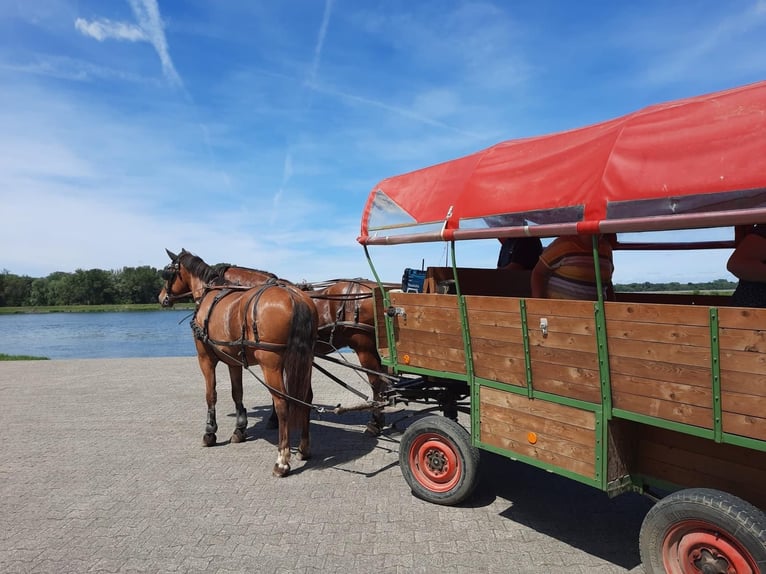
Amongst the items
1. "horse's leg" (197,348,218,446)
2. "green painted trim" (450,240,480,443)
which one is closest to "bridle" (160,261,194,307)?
"horse's leg" (197,348,218,446)

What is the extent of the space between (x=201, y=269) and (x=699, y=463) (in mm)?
6048

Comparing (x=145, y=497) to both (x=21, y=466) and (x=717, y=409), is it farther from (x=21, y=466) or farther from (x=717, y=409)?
(x=717, y=409)

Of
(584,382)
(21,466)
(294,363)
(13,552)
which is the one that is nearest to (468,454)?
(584,382)

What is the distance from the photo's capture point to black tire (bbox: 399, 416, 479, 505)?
12.5ft

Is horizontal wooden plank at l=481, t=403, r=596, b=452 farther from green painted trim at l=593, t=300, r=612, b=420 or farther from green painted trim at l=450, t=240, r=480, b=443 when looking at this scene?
green painted trim at l=593, t=300, r=612, b=420

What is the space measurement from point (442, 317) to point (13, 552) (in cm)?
356

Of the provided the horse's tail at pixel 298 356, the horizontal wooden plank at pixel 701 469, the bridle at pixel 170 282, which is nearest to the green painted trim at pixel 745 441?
the horizontal wooden plank at pixel 701 469

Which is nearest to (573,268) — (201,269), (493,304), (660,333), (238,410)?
(493,304)

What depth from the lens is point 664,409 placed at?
102 inches

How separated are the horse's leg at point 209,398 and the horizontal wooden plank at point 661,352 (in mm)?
4802

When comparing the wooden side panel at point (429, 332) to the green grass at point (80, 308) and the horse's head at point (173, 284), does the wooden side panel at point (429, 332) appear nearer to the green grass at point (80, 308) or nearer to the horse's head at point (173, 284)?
the horse's head at point (173, 284)

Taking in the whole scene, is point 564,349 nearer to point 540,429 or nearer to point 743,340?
point 540,429

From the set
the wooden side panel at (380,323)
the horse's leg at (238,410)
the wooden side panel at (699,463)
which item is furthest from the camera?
the horse's leg at (238,410)

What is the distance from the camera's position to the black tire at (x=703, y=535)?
2.25 m
